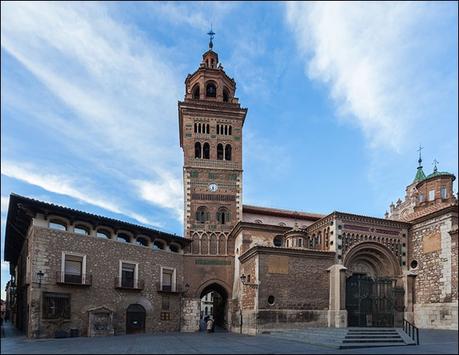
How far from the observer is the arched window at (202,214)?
122ft

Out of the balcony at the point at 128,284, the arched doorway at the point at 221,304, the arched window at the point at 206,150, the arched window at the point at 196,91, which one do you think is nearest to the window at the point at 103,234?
the balcony at the point at 128,284

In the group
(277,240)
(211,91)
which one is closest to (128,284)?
(277,240)

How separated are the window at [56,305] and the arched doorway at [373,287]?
57.2 ft

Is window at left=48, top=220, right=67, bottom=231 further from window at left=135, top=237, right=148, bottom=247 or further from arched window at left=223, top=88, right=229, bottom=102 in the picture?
arched window at left=223, top=88, right=229, bottom=102

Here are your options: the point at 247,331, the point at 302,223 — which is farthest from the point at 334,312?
→ the point at 302,223

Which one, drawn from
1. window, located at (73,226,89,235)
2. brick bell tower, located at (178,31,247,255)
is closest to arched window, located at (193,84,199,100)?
brick bell tower, located at (178,31,247,255)

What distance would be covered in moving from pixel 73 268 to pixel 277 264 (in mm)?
12836

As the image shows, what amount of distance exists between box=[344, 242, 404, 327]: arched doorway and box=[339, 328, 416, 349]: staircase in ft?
20.4

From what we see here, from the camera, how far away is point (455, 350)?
52.6 ft

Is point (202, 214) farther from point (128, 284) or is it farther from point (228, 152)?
point (128, 284)

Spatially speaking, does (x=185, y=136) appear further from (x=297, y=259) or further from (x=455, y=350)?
A: (x=455, y=350)

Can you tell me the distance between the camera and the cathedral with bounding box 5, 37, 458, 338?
87.1 ft

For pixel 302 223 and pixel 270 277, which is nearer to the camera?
pixel 270 277

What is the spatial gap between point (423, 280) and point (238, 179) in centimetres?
1700
